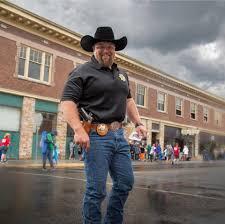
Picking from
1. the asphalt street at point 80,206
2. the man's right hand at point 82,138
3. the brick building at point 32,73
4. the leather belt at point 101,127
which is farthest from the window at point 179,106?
the man's right hand at point 82,138

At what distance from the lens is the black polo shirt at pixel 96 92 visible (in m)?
3.44

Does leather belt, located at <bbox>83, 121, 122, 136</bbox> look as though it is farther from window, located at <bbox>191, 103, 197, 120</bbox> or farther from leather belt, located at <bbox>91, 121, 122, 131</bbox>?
window, located at <bbox>191, 103, 197, 120</bbox>

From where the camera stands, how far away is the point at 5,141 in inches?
712

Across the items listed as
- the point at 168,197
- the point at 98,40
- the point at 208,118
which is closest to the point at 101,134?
the point at 98,40

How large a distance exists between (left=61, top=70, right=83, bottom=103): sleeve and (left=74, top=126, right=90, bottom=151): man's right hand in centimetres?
33

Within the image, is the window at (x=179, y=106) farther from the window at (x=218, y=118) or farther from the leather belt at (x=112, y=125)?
the leather belt at (x=112, y=125)

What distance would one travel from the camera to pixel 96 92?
11.4 feet

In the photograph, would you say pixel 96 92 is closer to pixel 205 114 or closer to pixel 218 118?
pixel 205 114

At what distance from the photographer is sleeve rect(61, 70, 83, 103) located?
341 cm

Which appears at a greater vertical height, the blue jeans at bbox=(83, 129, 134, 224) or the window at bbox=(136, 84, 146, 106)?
the window at bbox=(136, 84, 146, 106)

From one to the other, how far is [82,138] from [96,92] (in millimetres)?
499

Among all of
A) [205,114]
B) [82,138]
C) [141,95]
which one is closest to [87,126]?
[82,138]

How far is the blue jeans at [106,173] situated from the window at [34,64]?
19.9m

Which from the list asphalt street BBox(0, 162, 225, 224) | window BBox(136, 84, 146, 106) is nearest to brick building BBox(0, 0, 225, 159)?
window BBox(136, 84, 146, 106)
